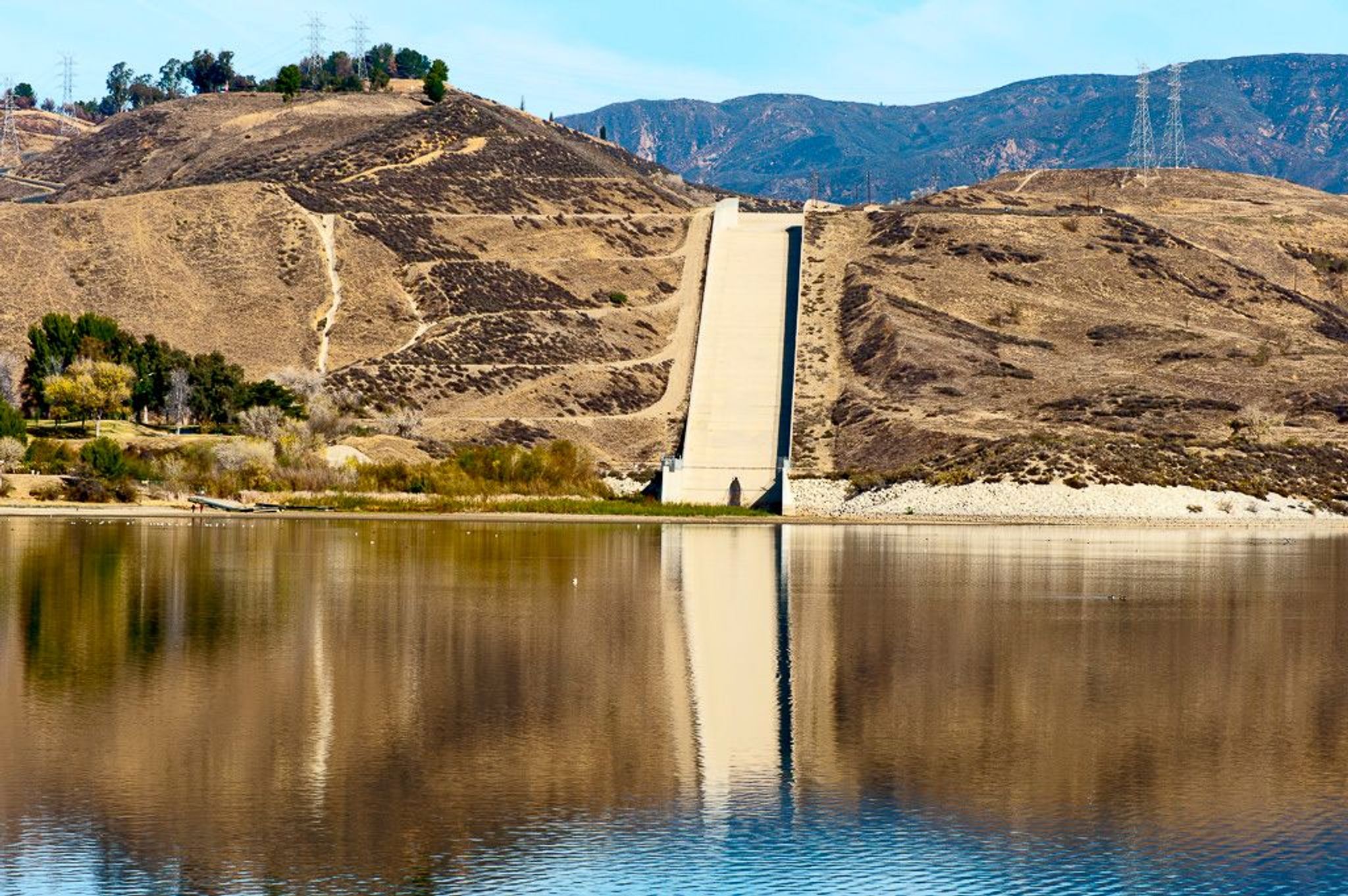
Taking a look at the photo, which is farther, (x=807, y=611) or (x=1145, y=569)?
(x=1145, y=569)

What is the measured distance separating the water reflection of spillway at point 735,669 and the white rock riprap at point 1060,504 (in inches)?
783

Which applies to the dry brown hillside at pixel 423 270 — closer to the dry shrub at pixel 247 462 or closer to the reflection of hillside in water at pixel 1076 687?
the dry shrub at pixel 247 462

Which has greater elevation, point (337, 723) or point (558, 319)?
point (558, 319)

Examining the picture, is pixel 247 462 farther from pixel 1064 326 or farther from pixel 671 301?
pixel 1064 326

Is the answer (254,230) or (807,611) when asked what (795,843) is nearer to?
(807,611)

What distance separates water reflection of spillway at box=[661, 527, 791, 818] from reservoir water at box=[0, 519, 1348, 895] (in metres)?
0.11

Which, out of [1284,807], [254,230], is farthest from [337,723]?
[254,230]

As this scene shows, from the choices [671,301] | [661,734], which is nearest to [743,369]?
[671,301]

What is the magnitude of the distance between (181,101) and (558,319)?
75104mm

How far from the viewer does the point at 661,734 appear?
80.2 feet

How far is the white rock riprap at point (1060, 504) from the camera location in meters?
74.4

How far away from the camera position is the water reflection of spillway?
861 inches

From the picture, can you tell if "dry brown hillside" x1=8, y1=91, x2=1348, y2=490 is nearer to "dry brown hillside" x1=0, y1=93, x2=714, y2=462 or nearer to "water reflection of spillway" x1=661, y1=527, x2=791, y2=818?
"dry brown hillside" x1=0, y1=93, x2=714, y2=462

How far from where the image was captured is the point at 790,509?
76.1 m
